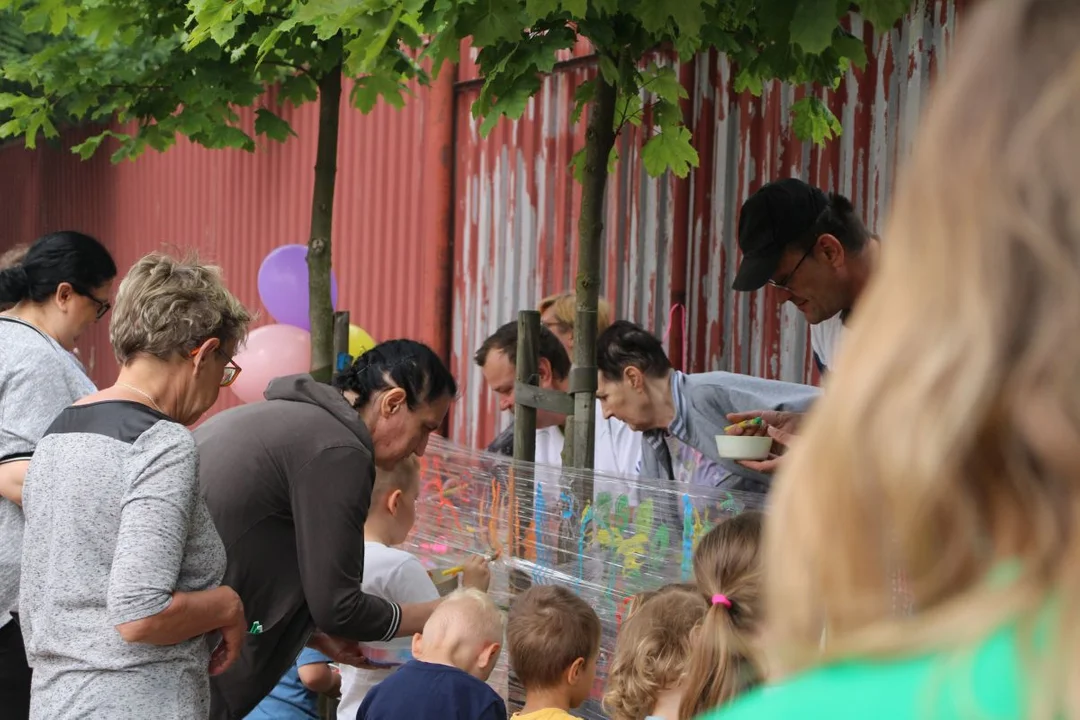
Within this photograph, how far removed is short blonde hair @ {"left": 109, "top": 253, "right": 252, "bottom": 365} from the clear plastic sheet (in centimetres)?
115

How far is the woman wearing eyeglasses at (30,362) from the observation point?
11.0 ft

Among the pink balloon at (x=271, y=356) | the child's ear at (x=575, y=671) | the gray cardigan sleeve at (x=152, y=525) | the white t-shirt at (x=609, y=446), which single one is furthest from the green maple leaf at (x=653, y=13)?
the pink balloon at (x=271, y=356)

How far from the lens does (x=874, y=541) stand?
31.4 inches

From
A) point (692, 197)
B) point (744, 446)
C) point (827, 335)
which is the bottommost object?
point (744, 446)

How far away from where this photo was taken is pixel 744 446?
11.5 ft

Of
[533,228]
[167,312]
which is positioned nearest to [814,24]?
[167,312]

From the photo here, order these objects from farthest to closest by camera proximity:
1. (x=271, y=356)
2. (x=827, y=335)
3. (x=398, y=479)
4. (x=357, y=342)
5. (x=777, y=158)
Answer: (x=357, y=342) → (x=271, y=356) → (x=777, y=158) → (x=827, y=335) → (x=398, y=479)

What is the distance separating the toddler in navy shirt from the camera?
9.48 ft

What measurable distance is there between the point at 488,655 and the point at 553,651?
19 cm

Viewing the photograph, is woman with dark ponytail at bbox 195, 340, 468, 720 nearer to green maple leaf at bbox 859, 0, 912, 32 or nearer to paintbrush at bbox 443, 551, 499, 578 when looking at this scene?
paintbrush at bbox 443, 551, 499, 578

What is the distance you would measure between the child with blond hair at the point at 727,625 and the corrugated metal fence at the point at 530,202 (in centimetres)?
282

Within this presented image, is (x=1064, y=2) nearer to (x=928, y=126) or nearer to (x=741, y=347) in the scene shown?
(x=928, y=126)

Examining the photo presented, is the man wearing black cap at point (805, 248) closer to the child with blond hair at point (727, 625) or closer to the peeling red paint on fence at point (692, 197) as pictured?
the child with blond hair at point (727, 625)

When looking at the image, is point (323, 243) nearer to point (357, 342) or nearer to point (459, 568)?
→ point (357, 342)
